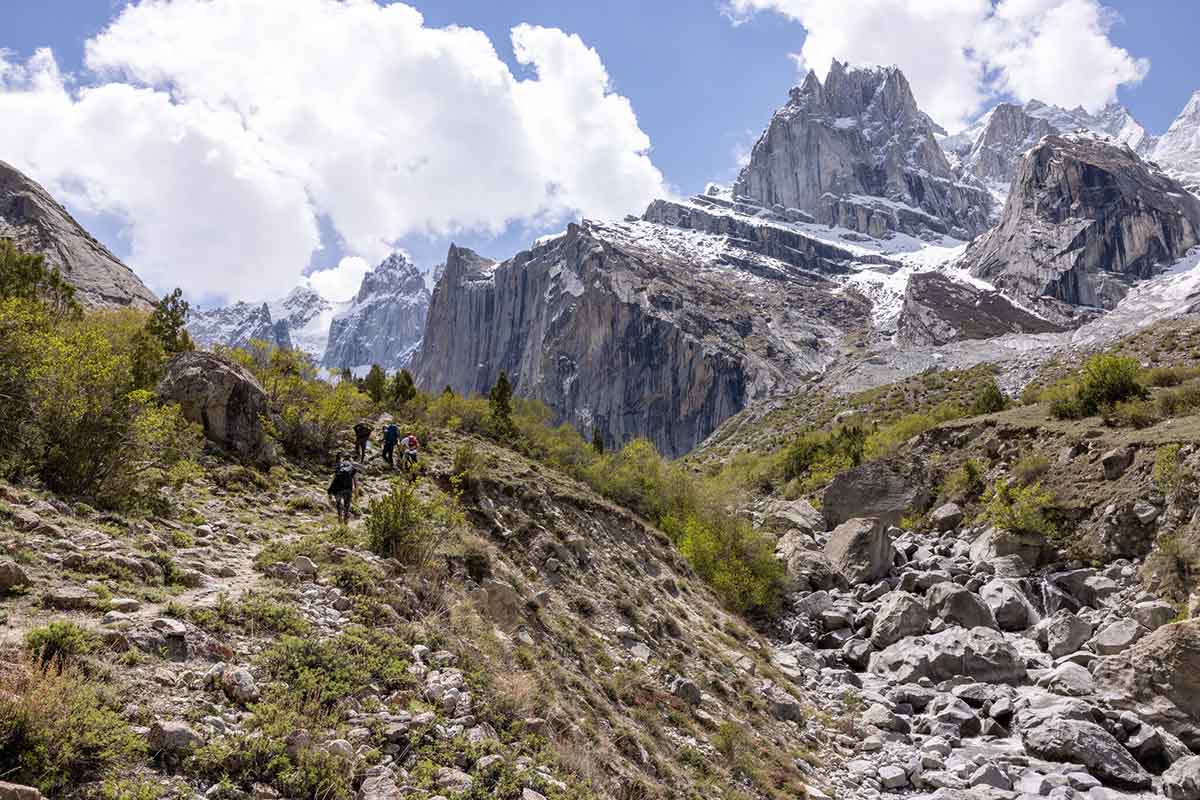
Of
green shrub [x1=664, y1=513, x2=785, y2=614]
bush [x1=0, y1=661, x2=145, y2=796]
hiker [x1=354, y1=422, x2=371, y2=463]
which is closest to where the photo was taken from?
bush [x1=0, y1=661, x2=145, y2=796]

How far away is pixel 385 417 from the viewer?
26516 mm

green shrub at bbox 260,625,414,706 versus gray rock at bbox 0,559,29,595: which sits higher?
gray rock at bbox 0,559,29,595

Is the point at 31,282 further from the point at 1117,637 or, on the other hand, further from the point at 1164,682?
the point at 1117,637

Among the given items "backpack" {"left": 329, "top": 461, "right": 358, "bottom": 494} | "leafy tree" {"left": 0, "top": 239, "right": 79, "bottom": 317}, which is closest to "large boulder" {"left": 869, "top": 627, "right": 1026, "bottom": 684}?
→ "backpack" {"left": 329, "top": 461, "right": 358, "bottom": 494}

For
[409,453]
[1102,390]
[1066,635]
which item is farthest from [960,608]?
[1102,390]

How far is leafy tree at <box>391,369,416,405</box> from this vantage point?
3428 cm

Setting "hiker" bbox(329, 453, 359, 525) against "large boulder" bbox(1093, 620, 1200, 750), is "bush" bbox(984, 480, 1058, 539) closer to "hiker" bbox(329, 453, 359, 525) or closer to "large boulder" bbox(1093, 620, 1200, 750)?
"large boulder" bbox(1093, 620, 1200, 750)

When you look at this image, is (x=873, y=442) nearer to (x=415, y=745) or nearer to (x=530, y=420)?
(x=530, y=420)

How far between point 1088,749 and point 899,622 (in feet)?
26.3

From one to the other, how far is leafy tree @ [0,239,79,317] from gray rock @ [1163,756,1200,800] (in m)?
33.0

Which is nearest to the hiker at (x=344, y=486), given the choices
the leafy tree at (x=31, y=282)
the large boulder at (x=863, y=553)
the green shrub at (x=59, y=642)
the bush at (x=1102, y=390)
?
the green shrub at (x=59, y=642)

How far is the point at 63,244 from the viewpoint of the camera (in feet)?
178

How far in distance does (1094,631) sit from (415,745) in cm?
2113

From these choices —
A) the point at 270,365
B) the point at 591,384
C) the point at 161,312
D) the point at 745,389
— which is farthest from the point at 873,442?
the point at 591,384
